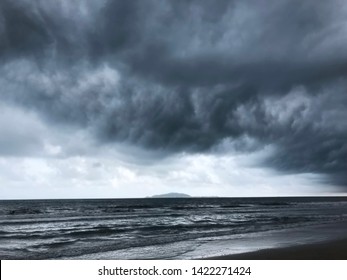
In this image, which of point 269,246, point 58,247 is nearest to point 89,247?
point 58,247

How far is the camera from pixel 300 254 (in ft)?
54.9

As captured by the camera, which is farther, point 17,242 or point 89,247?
point 17,242

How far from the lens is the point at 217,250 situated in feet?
64.4

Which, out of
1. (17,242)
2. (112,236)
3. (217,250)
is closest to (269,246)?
(217,250)

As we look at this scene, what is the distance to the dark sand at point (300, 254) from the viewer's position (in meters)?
15.8

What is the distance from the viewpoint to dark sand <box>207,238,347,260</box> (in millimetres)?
15838
